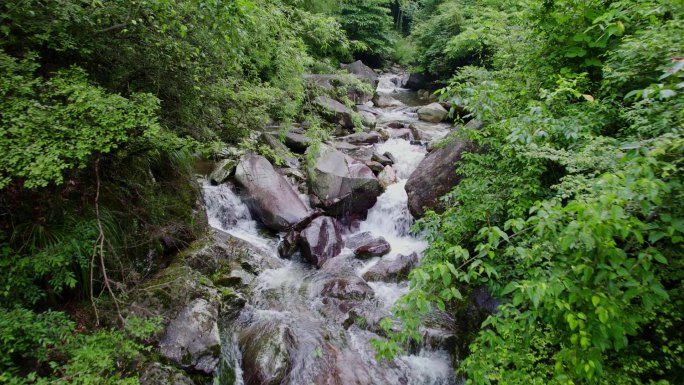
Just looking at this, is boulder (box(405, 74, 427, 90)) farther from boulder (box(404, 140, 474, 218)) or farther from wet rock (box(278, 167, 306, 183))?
boulder (box(404, 140, 474, 218))

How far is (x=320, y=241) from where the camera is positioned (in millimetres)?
7332

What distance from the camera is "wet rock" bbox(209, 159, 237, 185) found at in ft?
27.1

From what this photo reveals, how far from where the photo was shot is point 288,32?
4.95 metres

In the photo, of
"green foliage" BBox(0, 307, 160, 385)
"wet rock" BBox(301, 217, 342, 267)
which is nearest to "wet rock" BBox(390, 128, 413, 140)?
"wet rock" BBox(301, 217, 342, 267)

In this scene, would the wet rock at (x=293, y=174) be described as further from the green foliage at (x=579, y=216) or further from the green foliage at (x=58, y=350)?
the green foliage at (x=58, y=350)

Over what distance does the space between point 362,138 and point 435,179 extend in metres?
5.46

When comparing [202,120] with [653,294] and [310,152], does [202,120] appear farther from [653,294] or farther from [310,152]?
[653,294]

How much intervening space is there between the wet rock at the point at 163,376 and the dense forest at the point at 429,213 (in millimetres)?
35

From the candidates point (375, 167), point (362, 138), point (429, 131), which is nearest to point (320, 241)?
point (375, 167)

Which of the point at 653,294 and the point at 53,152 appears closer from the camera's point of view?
the point at 653,294

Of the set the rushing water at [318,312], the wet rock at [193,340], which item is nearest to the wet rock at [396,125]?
the rushing water at [318,312]

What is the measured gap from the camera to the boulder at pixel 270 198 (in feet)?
25.5

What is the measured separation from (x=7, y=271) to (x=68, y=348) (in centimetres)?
95

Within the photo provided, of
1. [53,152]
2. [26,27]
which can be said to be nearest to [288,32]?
[26,27]
